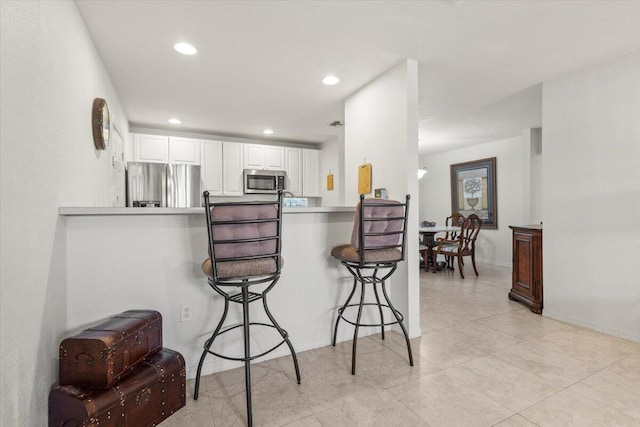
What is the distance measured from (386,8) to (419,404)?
2327mm

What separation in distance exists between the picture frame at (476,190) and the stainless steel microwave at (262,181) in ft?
12.1

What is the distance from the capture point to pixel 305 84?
311 cm

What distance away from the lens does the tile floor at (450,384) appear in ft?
5.14

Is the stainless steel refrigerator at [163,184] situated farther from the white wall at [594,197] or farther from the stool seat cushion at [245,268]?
the white wall at [594,197]

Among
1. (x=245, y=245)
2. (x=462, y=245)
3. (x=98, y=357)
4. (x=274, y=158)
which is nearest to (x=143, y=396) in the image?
(x=98, y=357)

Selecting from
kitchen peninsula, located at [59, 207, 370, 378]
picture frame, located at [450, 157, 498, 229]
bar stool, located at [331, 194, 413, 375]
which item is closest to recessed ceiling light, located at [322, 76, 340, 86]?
kitchen peninsula, located at [59, 207, 370, 378]

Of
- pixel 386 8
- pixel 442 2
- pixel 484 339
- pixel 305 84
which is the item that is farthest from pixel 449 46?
pixel 484 339

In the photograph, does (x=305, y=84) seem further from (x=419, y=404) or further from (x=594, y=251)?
(x=594, y=251)

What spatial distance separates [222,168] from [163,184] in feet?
3.68

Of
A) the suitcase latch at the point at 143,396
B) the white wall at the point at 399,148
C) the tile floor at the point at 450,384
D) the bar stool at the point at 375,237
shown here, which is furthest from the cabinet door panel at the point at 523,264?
the suitcase latch at the point at 143,396

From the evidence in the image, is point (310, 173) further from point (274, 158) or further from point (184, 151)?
point (184, 151)

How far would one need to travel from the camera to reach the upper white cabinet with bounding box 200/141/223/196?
16.0ft

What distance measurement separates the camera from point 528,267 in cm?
333

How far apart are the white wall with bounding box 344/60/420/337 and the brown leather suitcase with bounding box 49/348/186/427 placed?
1501mm
